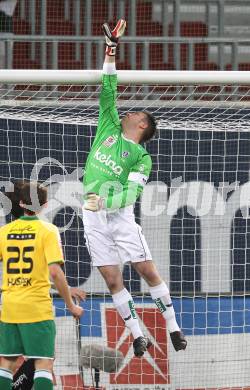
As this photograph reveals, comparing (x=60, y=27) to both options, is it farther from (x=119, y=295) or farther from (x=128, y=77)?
(x=119, y=295)

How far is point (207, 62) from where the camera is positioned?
1305 centimetres

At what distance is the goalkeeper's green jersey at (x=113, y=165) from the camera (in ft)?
27.0

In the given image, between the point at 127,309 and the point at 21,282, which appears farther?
the point at 127,309

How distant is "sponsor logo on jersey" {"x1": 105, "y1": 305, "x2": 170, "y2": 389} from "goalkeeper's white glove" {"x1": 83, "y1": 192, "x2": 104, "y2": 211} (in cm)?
187

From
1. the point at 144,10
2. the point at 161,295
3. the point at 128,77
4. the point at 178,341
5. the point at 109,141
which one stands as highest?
the point at 144,10

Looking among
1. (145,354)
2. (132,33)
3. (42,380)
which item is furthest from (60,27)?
(42,380)

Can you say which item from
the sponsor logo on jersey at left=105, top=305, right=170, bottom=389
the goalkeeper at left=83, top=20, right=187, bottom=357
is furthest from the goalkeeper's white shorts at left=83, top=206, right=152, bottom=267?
the sponsor logo on jersey at left=105, top=305, right=170, bottom=389

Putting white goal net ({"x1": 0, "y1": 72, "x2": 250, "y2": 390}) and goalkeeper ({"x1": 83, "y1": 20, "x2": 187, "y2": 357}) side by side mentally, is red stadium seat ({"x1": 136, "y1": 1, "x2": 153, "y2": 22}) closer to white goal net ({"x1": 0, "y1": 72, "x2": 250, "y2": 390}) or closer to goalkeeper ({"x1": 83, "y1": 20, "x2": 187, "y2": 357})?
white goal net ({"x1": 0, "y1": 72, "x2": 250, "y2": 390})

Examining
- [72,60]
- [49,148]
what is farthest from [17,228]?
[72,60]

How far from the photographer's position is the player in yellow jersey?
7273mm

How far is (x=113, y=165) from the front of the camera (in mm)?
8289

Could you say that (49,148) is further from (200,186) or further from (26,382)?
(26,382)

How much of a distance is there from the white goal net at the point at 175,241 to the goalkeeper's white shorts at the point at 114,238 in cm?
124

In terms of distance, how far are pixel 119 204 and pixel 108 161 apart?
35cm
